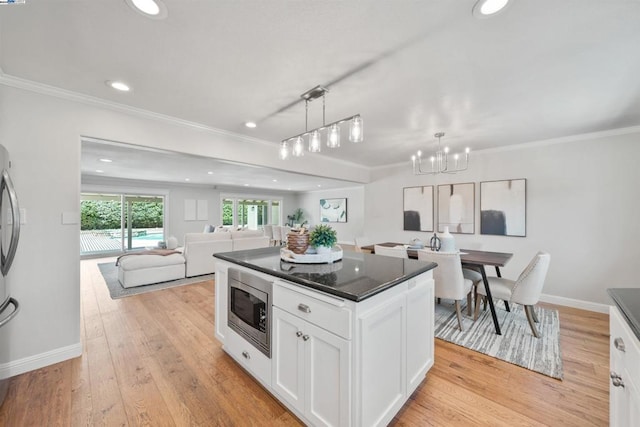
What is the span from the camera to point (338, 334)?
1278mm

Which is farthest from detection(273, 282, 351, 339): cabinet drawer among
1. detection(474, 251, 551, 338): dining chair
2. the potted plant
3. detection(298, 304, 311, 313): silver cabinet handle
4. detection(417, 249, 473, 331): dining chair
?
detection(474, 251, 551, 338): dining chair

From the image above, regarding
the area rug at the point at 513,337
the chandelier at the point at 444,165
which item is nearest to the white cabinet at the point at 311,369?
the area rug at the point at 513,337

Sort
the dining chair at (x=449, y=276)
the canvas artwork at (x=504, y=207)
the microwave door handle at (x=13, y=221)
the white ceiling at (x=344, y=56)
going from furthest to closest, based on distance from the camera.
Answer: the canvas artwork at (x=504, y=207)
the dining chair at (x=449, y=276)
the microwave door handle at (x=13, y=221)
the white ceiling at (x=344, y=56)

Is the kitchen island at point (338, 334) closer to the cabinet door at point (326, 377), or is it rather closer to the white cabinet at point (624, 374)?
the cabinet door at point (326, 377)

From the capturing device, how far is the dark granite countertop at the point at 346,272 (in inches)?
52.2

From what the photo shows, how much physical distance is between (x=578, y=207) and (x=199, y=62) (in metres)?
4.76

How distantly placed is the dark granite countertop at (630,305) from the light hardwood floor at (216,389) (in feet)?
3.37

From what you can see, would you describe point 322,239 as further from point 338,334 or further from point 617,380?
point 617,380

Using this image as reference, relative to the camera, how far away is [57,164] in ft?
7.17

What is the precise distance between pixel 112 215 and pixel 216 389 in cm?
808

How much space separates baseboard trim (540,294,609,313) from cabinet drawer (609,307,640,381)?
3139mm

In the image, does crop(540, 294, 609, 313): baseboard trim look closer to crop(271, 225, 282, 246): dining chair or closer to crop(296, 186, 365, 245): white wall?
crop(296, 186, 365, 245): white wall

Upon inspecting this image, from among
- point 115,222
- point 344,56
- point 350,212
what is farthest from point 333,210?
point 344,56

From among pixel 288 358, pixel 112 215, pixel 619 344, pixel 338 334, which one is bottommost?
pixel 288 358
